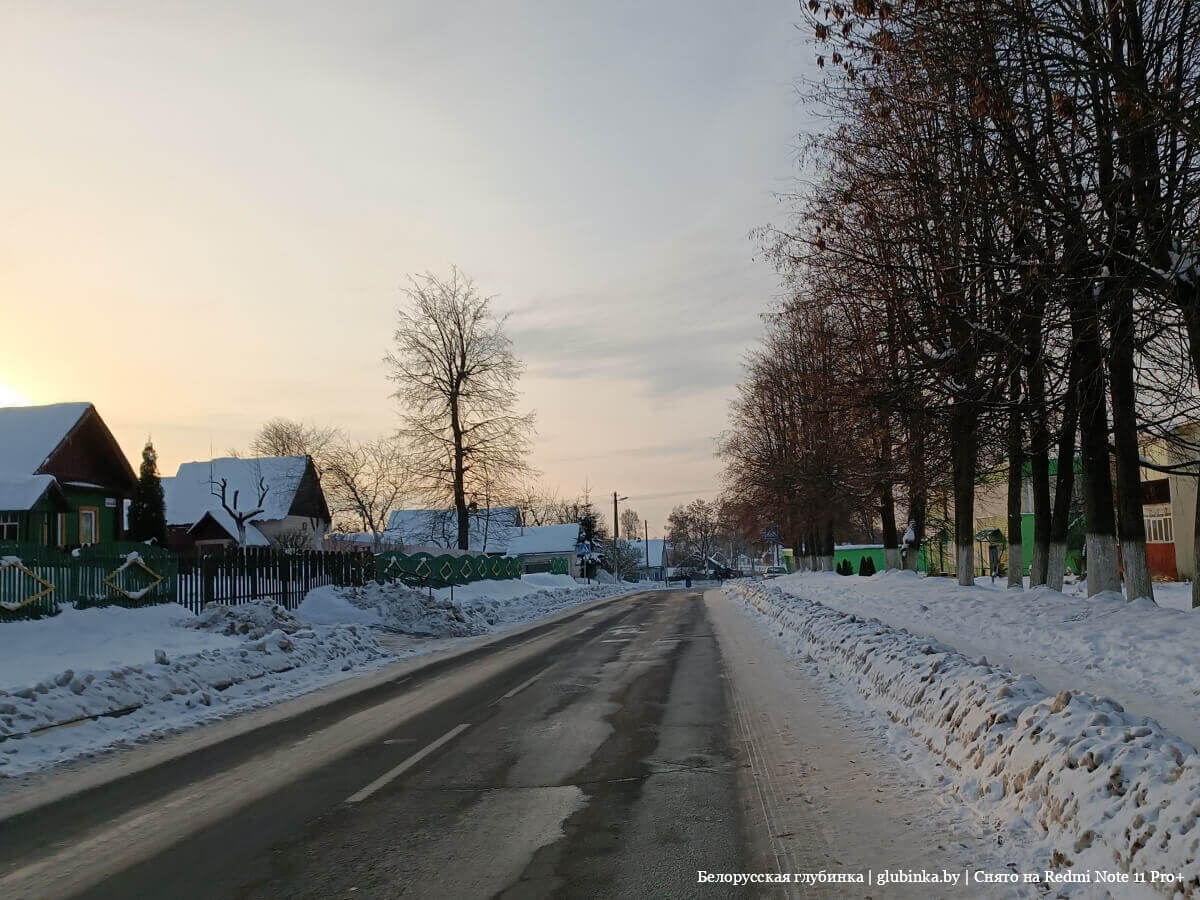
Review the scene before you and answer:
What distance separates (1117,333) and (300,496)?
183 ft

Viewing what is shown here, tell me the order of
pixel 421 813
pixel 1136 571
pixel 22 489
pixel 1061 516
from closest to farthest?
pixel 421 813, pixel 1136 571, pixel 1061 516, pixel 22 489

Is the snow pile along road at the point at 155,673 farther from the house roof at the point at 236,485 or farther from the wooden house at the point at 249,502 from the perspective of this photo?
the house roof at the point at 236,485

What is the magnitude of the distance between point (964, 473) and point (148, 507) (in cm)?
3703

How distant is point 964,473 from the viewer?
2166 cm

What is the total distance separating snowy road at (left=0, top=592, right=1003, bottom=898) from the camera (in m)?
5.23

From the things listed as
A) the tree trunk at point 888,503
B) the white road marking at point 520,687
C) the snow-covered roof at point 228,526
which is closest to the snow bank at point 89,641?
the white road marking at point 520,687

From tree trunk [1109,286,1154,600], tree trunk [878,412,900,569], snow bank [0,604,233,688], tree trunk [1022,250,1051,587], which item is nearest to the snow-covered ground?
snow bank [0,604,233,688]

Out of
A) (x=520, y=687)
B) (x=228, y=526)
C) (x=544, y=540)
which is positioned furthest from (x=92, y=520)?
(x=544, y=540)

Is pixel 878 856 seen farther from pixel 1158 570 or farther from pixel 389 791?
pixel 1158 570

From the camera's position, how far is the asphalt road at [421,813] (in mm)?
5195

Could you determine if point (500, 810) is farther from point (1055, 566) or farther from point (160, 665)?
point (1055, 566)

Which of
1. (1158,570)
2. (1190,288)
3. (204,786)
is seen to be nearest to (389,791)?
(204,786)

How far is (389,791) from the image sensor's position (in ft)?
23.7

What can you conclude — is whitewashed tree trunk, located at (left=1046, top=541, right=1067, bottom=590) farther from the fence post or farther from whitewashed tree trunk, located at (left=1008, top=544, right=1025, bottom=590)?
the fence post
